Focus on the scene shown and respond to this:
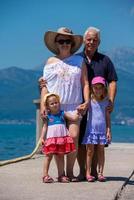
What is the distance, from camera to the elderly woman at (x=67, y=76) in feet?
23.2

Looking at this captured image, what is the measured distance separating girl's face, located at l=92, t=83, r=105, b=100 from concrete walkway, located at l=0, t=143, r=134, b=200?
3.07 ft

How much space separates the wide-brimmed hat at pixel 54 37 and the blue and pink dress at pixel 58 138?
72 centimetres

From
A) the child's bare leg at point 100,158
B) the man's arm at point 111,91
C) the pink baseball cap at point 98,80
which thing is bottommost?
the child's bare leg at point 100,158

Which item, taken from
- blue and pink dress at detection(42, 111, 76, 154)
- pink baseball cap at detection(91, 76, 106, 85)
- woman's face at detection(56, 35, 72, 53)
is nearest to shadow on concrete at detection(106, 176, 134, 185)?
blue and pink dress at detection(42, 111, 76, 154)

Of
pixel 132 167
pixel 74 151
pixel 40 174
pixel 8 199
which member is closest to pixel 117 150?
pixel 132 167

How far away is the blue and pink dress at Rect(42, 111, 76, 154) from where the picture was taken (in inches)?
279

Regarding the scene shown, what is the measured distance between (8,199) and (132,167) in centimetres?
348

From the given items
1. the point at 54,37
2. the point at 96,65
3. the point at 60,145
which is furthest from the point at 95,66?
the point at 60,145

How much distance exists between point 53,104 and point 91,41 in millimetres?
802

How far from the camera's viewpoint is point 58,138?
7.09 m

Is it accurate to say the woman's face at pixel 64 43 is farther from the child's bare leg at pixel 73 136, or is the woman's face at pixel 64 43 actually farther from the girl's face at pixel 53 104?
the child's bare leg at pixel 73 136

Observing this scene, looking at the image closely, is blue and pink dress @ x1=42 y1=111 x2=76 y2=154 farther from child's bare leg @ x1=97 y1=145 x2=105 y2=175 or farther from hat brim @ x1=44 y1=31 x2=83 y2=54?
hat brim @ x1=44 y1=31 x2=83 y2=54

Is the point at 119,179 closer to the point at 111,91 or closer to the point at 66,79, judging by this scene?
the point at 111,91

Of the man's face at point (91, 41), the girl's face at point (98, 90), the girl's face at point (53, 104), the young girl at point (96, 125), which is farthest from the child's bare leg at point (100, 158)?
the man's face at point (91, 41)
